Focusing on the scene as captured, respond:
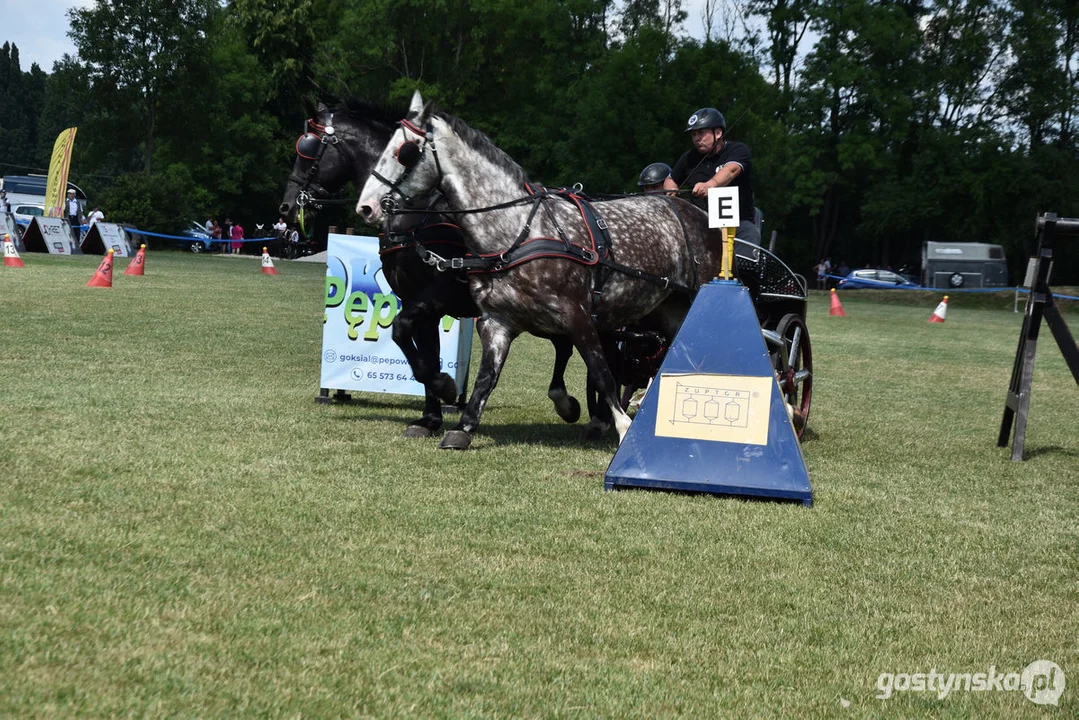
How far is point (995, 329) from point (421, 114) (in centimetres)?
2548

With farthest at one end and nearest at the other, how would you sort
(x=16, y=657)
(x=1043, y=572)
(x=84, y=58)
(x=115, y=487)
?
(x=84, y=58) → (x=115, y=487) → (x=1043, y=572) → (x=16, y=657)

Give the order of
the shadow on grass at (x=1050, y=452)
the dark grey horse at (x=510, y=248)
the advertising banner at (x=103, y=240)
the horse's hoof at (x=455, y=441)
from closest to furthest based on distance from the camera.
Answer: the horse's hoof at (x=455, y=441)
the dark grey horse at (x=510, y=248)
the shadow on grass at (x=1050, y=452)
the advertising banner at (x=103, y=240)

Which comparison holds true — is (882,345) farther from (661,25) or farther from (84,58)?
(84,58)

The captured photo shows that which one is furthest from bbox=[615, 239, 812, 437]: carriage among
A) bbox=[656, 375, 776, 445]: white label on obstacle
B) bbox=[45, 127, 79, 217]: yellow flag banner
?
bbox=[45, 127, 79, 217]: yellow flag banner

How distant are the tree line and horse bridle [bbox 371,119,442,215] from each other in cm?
4042

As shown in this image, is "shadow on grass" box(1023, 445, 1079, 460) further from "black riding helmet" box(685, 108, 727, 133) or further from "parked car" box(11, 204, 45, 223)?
"parked car" box(11, 204, 45, 223)

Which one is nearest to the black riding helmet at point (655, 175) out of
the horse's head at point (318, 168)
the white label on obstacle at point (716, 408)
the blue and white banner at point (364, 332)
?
the blue and white banner at point (364, 332)

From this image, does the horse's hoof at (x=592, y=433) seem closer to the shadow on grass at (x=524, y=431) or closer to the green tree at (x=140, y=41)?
the shadow on grass at (x=524, y=431)

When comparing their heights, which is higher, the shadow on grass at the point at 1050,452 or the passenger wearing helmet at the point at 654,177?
the passenger wearing helmet at the point at 654,177

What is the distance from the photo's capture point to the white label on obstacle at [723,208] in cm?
757

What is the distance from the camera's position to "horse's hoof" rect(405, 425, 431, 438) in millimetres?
9039

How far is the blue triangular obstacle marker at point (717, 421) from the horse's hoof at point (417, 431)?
2.25m

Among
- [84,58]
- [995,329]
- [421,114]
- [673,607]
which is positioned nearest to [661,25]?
[995,329]

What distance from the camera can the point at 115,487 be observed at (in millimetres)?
6328
